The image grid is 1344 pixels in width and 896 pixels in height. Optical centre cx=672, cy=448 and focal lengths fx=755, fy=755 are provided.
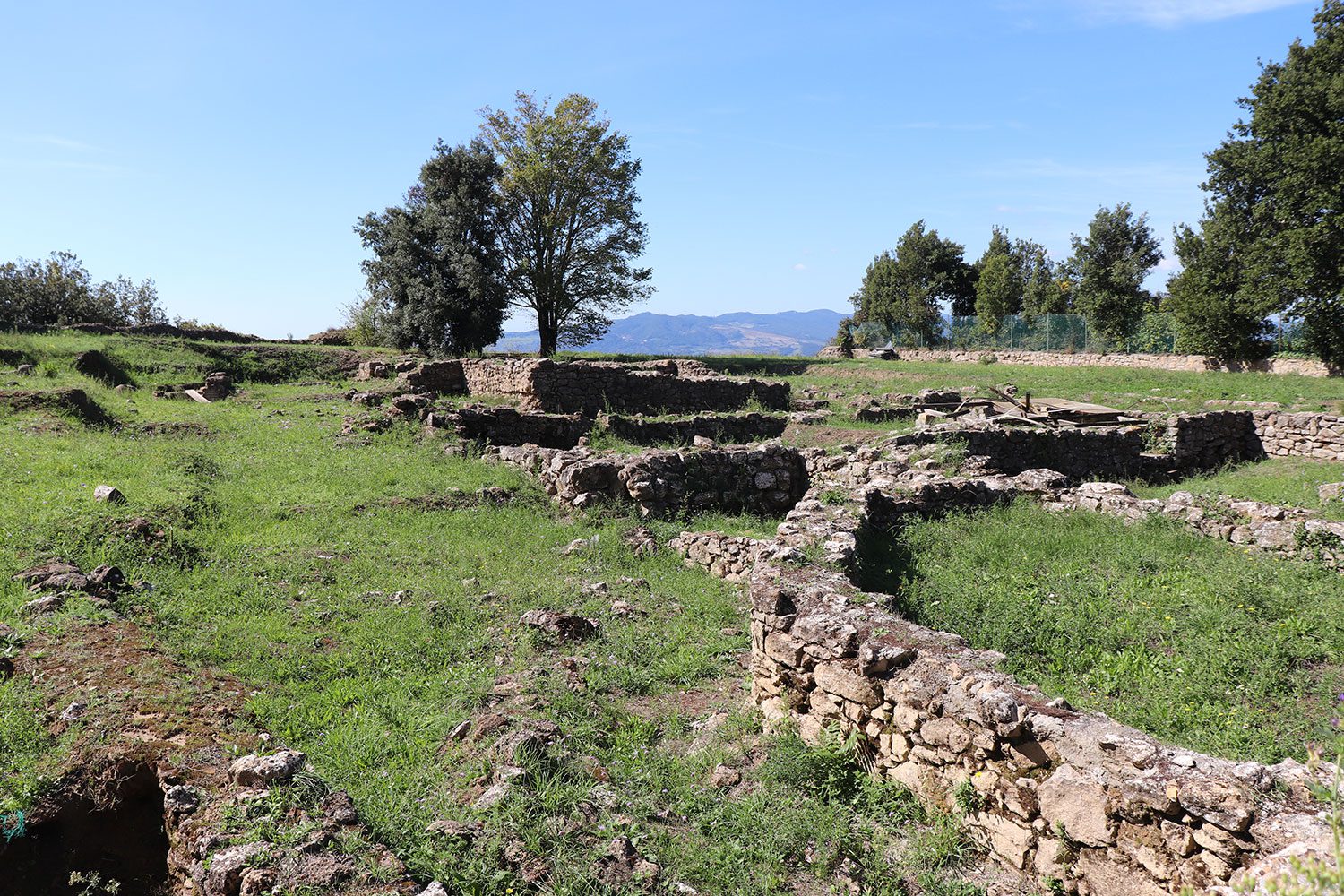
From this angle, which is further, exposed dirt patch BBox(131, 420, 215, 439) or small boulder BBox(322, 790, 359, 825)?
exposed dirt patch BBox(131, 420, 215, 439)

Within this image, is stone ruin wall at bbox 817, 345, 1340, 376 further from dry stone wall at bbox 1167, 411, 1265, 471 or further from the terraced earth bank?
the terraced earth bank

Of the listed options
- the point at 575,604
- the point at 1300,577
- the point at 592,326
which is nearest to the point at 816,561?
the point at 575,604

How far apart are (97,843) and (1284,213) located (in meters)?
38.9

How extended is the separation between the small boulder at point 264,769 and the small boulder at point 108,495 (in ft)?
22.0

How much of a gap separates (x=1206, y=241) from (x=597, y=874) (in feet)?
143

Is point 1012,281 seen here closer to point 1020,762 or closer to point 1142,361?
point 1142,361

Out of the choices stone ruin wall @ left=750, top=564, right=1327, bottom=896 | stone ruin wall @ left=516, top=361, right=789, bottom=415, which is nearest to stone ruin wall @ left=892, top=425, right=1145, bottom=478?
stone ruin wall @ left=516, top=361, right=789, bottom=415

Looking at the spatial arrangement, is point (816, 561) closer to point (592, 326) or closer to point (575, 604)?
point (575, 604)

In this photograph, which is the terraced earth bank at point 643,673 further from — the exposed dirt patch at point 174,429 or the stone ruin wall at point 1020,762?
the exposed dirt patch at point 174,429

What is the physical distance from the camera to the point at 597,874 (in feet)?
13.9

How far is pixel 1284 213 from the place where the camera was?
2958cm

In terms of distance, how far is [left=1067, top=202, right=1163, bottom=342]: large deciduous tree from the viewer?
46.8m

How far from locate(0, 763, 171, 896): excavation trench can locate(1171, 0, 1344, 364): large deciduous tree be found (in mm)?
37192

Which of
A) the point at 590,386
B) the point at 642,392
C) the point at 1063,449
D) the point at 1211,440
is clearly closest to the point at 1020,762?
the point at 1063,449
